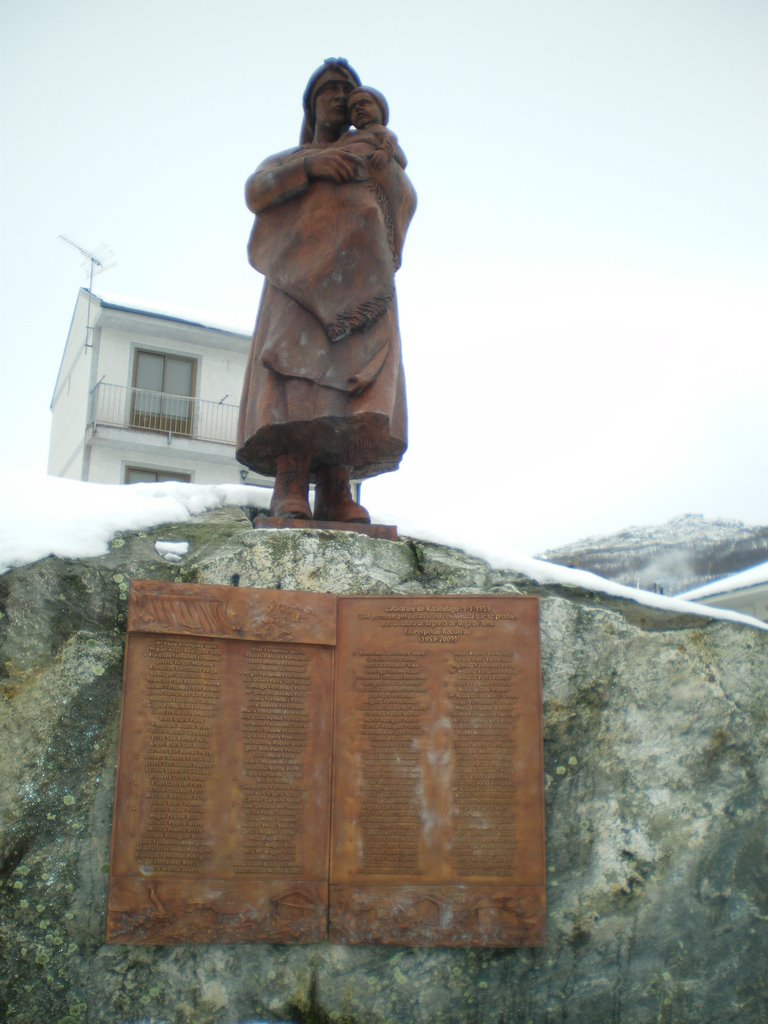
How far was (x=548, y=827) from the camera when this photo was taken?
398 centimetres

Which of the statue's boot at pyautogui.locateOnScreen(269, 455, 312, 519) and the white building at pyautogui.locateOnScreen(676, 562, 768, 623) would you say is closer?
the statue's boot at pyautogui.locateOnScreen(269, 455, 312, 519)

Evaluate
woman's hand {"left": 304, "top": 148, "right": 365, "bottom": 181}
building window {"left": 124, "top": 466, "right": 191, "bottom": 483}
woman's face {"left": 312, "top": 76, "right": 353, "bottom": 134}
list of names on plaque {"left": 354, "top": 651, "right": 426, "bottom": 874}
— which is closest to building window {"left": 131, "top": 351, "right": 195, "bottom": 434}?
building window {"left": 124, "top": 466, "right": 191, "bottom": 483}

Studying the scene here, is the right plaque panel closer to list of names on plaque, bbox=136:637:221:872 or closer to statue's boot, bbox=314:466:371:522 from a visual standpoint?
list of names on plaque, bbox=136:637:221:872

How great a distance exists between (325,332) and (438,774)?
201 centimetres

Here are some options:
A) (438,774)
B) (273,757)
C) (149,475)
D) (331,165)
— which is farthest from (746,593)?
(273,757)

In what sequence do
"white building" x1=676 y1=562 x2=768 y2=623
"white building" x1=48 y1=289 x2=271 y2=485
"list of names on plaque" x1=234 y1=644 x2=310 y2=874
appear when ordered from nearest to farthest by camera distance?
"list of names on plaque" x1=234 y1=644 x2=310 y2=874, "white building" x1=676 y1=562 x2=768 y2=623, "white building" x1=48 y1=289 x2=271 y2=485

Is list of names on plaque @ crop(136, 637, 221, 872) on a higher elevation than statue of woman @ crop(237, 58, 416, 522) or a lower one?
lower

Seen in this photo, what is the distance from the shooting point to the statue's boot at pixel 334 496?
185 inches

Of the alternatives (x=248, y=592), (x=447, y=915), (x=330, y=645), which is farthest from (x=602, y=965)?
(x=248, y=592)

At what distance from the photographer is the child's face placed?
4.84 m

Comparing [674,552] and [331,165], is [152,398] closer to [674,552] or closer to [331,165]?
[331,165]

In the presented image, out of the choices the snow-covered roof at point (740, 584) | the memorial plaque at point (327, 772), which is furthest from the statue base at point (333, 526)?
the snow-covered roof at point (740, 584)

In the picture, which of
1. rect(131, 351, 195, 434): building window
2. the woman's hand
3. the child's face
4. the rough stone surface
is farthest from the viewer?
rect(131, 351, 195, 434): building window

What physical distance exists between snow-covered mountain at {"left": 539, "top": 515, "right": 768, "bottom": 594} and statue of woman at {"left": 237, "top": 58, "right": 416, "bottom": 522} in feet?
57.3
